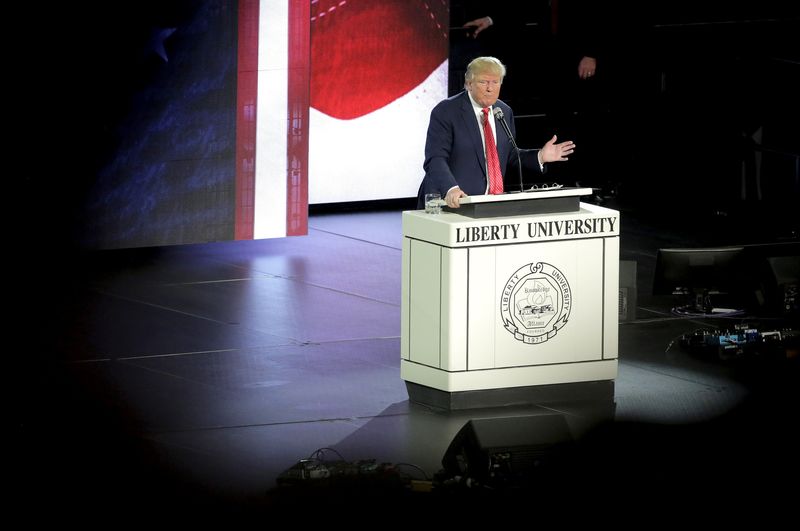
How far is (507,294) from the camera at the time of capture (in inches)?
246

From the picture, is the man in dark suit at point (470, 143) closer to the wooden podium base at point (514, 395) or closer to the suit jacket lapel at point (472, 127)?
the suit jacket lapel at point (472, 127)

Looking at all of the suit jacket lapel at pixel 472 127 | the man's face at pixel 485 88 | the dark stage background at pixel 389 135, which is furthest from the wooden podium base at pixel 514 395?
the dark stage background at pixel 389 135

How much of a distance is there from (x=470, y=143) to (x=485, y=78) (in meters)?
0.41

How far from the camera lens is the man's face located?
6.70m

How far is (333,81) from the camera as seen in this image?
11172mm

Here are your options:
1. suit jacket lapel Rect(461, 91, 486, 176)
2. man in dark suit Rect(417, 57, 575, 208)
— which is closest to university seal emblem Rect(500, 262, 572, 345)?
man in dark suit Rect(417, 57, 575, 208)

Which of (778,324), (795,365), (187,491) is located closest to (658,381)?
(795,365)

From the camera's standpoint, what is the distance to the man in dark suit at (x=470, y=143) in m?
6.74

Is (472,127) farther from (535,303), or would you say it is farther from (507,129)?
(535,303)

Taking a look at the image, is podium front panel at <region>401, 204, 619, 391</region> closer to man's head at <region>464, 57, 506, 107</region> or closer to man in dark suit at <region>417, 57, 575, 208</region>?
man in dark suit at <region>417, 57, 575, 208</region>

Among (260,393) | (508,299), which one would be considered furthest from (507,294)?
(260,393)

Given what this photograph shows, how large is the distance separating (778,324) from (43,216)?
4674 mm

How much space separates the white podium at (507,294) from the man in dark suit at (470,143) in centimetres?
45

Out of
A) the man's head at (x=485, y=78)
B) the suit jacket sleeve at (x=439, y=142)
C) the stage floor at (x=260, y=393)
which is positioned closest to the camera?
the stage floor at (x=260, y=393)
